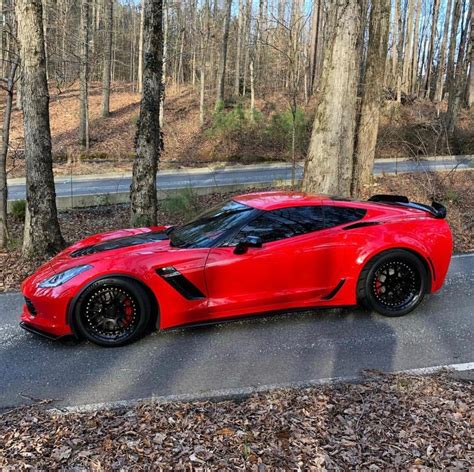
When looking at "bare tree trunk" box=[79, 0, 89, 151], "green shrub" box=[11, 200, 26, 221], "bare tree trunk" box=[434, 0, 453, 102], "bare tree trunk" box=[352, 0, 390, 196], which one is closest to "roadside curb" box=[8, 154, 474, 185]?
"bare tree trunk" box=[79, 0, 89, 151]

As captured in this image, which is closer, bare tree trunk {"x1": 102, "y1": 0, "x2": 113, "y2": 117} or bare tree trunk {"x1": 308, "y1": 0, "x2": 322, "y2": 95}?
bare tree trunk {"x1": 102, "y1": 0, "x2": 113, "y2": 117}

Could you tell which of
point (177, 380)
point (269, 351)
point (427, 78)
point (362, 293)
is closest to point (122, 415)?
point (177, 380)

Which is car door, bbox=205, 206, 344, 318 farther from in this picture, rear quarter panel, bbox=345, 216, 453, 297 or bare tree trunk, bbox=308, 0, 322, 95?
bare tree trunk, bbox=308, 0, 322, 95

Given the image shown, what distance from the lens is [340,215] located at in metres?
5.22

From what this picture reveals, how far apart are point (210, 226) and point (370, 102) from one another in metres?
9.49

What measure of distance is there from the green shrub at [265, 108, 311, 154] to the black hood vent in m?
20.1

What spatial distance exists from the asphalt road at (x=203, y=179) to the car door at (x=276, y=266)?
1051 cm

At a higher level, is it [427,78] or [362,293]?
[427,78]

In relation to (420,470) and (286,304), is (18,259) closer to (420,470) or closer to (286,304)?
(286,304)

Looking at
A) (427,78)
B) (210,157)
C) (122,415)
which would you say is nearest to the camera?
(122,415)

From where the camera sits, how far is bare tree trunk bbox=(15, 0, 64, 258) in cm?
733

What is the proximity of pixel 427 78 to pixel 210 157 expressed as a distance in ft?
82.4

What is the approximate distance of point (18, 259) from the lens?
7879 mm

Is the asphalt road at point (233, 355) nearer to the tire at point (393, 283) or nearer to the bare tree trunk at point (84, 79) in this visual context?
the tire at point (393, 283)
